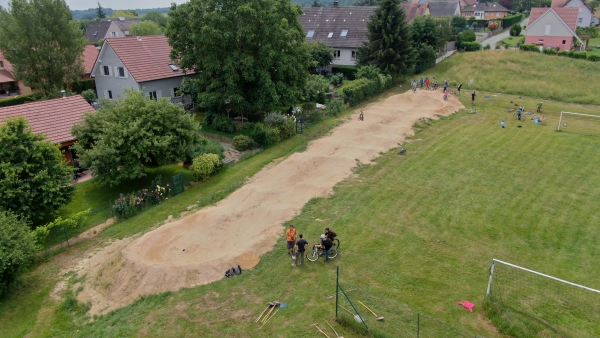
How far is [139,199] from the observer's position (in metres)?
25.1

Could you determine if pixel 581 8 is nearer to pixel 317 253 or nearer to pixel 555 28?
pixel 555 28

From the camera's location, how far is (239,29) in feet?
110

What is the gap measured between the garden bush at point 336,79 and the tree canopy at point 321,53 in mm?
2479

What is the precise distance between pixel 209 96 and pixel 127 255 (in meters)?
19.1

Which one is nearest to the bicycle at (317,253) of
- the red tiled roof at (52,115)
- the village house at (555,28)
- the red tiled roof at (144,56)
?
the red tiled roof at (52,115)

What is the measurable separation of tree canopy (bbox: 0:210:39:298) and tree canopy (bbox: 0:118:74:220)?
8.56 ft

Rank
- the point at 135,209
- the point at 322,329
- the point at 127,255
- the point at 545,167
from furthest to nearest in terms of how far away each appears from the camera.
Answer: the point at 545,167, the point at 135,209, the point at 127,255, the point at 322,329

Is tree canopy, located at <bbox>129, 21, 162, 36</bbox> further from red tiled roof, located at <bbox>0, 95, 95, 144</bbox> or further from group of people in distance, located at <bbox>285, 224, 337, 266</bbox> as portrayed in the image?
group of people in distance, located at <bbox>285, 224, 337, 266</bbox>

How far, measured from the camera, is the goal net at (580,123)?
35531 millimetres

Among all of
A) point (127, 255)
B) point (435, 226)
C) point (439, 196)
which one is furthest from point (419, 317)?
point (127, 255)

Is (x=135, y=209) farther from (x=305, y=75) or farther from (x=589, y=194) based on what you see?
(x=589, y=194)

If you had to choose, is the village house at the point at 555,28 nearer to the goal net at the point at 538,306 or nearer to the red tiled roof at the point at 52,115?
the goal net at the point at 538,306

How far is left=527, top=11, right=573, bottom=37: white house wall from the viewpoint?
2478 inches

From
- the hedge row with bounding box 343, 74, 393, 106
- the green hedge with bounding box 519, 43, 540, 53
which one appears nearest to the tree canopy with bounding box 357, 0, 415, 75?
the hedge row with bounding box 343, 74, 393, 106
